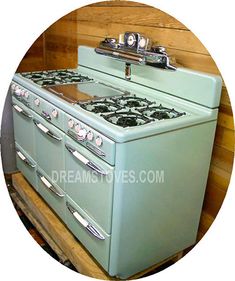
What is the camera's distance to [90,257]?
1.71 meters

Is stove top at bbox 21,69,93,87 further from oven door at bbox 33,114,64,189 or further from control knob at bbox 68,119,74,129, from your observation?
control knob at bbox 68,119,74,129

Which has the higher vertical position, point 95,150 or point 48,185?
point 95,150

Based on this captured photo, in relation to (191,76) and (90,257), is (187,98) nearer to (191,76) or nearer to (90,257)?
(191,76)

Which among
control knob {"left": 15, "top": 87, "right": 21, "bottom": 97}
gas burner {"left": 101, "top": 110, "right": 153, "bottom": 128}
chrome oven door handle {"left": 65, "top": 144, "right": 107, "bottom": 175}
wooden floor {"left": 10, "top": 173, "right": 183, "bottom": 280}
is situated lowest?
wooden floor {"left": 10, "top": 173, "right": 183, "bottom": 280}

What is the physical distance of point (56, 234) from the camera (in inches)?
75.1

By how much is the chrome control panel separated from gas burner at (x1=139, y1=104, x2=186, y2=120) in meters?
0.28

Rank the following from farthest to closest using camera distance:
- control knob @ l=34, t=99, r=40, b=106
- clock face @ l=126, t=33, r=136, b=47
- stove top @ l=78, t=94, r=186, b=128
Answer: control knob @ l=34, t=99, r=40, b=106 < clock face @ l=126, t=33, r=136, b=47 < stove top @ l=78, t=94, r=186, b=128

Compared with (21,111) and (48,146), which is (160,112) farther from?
(21,111)

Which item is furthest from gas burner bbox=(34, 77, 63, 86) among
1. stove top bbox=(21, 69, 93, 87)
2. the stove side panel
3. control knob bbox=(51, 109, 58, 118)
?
the stove side panel

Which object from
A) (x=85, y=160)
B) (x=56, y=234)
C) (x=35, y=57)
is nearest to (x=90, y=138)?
(x=85, y=160)

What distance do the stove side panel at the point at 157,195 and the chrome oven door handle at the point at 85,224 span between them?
10 centimetres

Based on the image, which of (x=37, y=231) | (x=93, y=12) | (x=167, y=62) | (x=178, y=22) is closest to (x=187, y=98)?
(x=167, y=62)

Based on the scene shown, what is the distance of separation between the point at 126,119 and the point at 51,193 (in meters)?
0.81

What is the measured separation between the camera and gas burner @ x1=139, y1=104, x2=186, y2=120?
1490 millimetres
